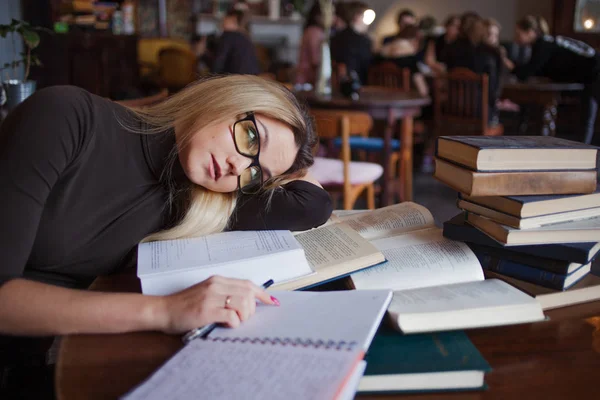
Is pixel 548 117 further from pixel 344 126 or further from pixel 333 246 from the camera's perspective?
pixel 333 246

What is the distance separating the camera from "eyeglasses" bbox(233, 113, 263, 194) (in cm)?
101

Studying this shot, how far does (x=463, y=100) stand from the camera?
431cm

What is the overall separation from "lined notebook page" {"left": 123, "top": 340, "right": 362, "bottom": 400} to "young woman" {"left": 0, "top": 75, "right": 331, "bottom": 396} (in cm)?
9

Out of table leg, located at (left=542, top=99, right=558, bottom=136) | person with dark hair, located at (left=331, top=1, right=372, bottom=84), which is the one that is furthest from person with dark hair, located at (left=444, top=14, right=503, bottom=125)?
person with dark hair, located at (left=331, top=1, right=372, bottom=84)

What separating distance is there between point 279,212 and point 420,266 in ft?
1.06

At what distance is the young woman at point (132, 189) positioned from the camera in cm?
73

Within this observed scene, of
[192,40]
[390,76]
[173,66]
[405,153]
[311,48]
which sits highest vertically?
[192,40]

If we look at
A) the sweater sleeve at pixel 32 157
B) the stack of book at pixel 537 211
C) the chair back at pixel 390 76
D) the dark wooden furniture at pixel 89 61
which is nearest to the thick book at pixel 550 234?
the stack of book at pixel 537 211

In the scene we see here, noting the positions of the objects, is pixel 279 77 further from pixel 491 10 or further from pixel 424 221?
pixel 424 221

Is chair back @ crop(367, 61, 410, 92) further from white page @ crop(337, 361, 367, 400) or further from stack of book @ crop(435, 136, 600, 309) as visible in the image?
white page @ crop(337, 361, 367, 400)

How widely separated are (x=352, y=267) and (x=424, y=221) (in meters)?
0.32

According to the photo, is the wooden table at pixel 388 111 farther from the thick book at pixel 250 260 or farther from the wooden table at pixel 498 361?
the wooden table at pixel 498 361

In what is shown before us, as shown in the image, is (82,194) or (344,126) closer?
(82,194)

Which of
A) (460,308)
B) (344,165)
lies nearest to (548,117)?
(344,165)
